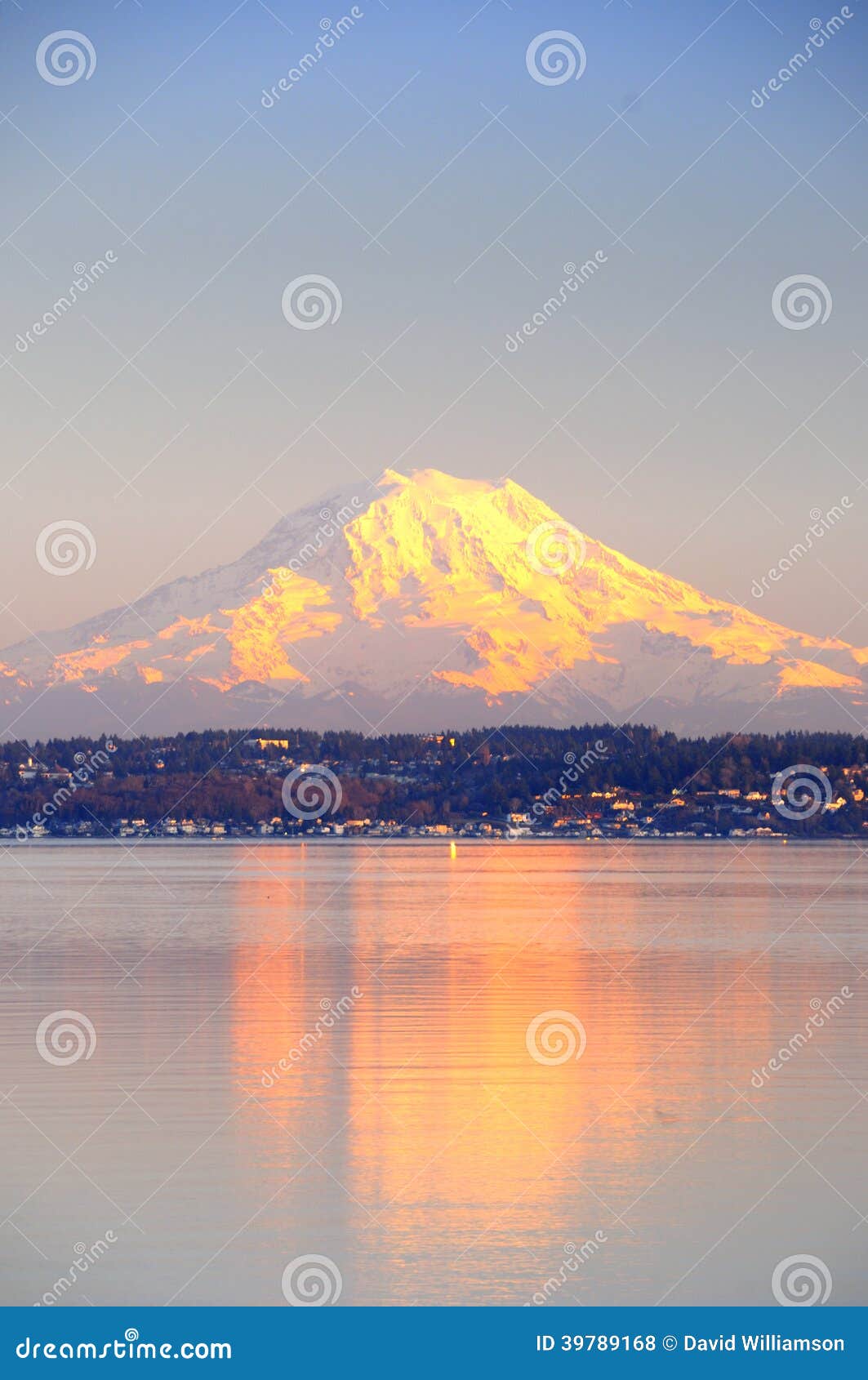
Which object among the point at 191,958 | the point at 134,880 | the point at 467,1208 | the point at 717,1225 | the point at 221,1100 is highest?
the point at 717,1225

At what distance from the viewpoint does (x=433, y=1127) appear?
24.7 meters

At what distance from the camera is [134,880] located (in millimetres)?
128625

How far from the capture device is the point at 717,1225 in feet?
66.2

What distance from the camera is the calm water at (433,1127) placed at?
731 inches

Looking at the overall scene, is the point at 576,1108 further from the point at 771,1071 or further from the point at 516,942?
the point at 516,942

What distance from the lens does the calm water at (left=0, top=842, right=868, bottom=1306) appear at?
18578 mm

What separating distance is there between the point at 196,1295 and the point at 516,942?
43403mm

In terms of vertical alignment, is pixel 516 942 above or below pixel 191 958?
above

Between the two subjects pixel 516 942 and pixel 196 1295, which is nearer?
pixel 196 1295

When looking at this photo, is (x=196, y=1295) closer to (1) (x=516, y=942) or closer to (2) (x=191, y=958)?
(2) (x=191, y=958)

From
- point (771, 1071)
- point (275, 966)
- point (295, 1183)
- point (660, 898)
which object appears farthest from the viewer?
point (660, 898)

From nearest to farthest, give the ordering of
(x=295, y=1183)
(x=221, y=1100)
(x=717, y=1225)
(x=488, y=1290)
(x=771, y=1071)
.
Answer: (x=488, y=1290)
(x=717, y=1225)
(x=295, y=1183)
(x=221, y=1100)
(x=771, y=1071)

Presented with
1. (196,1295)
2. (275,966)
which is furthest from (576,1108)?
(275,966)

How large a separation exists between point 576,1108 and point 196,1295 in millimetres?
9802
